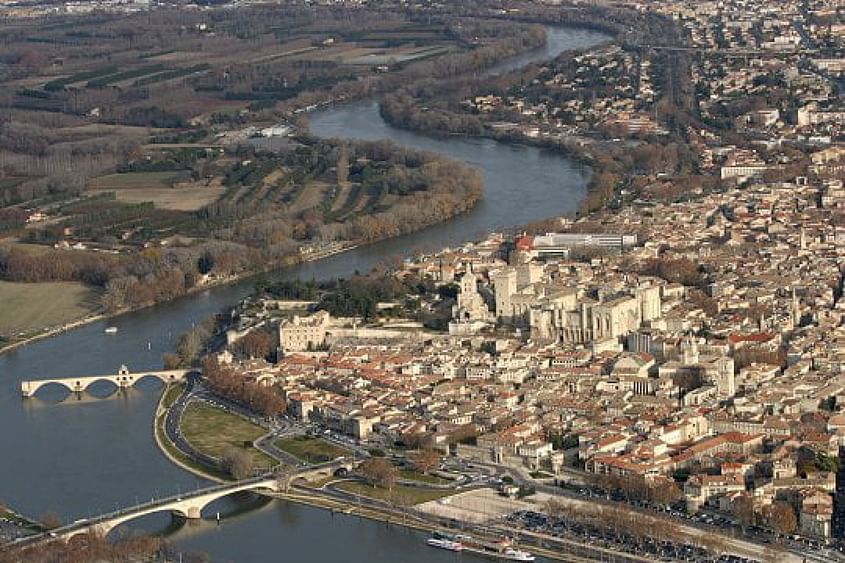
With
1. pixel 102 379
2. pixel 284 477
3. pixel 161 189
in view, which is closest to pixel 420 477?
pixel 284 477

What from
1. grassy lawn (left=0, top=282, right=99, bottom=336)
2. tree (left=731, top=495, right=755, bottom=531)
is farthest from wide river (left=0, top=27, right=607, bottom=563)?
tree (left=731, top=495, right=755, bottom=531)

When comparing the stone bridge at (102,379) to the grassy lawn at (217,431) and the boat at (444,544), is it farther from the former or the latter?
the boat at (444,544)

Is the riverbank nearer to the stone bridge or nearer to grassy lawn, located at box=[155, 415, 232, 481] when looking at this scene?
grassy lawn, located at box=[155, 415, 232, 481]

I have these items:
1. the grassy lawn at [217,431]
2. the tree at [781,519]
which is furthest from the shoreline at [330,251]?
the tree at [781,519]

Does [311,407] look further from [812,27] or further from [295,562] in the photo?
[812,27]

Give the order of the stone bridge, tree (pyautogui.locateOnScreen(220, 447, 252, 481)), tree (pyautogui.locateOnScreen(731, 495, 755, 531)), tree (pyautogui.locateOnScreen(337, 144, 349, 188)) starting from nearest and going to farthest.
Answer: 1. tree (pyautogui.locateOnScreen(731, 495, 755, 531))
2. tree (pyautogui.locateOnScreen(220, 447, 252, 481))
3. the stone bridge
4. tree (pyautogui.locateOnScreen(337, 144, 349, 188))

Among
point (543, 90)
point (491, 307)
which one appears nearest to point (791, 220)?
point (491, 307)
